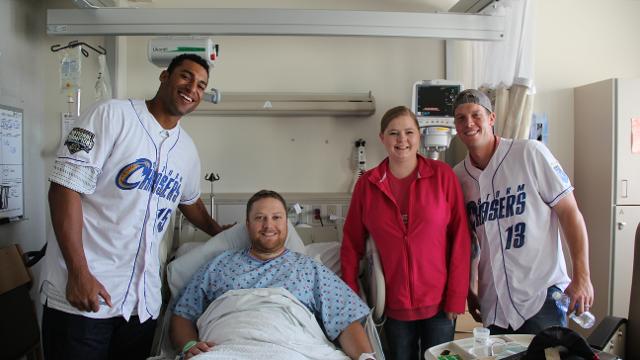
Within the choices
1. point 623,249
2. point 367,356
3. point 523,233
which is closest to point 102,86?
point 367,356

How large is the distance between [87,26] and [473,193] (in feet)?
7.09

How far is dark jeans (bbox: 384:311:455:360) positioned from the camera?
1.60 metres

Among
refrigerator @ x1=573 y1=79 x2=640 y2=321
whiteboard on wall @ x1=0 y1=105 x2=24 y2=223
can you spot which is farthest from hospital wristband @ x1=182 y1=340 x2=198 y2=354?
refrigerator @ x1=573 y1=79 x2=640 y2=321

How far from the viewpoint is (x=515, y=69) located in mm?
2412

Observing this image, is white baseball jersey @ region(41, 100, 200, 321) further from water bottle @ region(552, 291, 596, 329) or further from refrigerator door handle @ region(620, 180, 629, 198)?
refrigerator door handle @ region(620, 180, 629, 198)

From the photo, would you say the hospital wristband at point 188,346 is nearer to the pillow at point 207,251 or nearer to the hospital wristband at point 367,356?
the pillow at point 207,251

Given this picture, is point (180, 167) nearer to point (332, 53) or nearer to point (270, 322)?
point (270, 322)

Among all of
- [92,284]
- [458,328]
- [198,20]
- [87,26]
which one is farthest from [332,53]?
[92,284]

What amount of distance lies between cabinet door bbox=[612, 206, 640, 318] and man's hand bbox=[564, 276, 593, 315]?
154 centimetres

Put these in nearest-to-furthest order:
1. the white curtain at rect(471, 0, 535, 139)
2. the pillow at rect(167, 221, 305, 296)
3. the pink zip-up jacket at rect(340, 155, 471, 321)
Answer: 1. the pink zip-up jacket at rect(340, 155, 471, 321)
2. the pillow at rect(167, 221, 305, 296)
3. the white curtain at rect(471, 0, 535, 139)

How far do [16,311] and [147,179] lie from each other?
1.28 m

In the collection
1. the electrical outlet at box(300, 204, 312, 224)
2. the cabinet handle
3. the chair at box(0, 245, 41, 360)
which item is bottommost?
the chair at box(0, 245, 41, 360)

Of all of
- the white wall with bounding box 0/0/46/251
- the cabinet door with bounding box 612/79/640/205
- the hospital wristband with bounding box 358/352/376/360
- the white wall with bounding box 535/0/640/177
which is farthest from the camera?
the white wall with bounding box 535/0/640/177

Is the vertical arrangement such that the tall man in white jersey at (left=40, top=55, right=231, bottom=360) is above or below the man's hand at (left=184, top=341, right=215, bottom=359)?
above
